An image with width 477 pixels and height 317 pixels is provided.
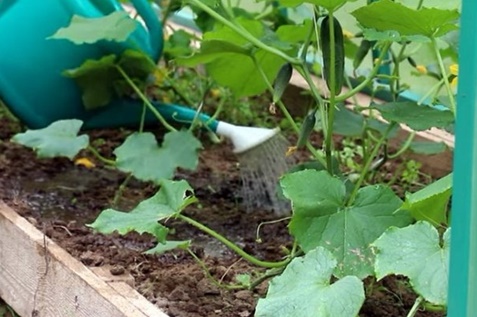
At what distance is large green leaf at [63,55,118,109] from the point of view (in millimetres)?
2221

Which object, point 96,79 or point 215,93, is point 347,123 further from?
point 215,93

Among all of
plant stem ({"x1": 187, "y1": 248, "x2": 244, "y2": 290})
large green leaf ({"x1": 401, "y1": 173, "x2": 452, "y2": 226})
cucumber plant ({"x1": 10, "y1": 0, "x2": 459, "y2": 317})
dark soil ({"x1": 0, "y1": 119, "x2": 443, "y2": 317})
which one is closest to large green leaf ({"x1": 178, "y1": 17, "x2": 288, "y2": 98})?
cucumber plant ({"x1": 10, "y1": 0, "x2": 459, "y2": 317})

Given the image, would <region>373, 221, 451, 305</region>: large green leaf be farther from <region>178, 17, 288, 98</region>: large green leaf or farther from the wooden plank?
<region>178, 17, 288, 98</region>: large green leaf

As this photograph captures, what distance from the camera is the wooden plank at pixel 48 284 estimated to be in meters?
1.55

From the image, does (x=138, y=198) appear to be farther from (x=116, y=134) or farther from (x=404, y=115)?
(x=404, y=115)

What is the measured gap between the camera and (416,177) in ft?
7.37

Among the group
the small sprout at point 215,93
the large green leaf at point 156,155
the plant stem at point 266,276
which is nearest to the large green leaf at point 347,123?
the large green leaf at point 156,155

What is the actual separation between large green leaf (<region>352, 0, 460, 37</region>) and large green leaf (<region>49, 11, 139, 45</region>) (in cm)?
77

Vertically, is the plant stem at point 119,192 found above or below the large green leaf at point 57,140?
below

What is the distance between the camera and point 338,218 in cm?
144

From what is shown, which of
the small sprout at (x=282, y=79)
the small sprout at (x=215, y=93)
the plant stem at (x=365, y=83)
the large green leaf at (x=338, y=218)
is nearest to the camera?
the large green leaf at (x=338, y=218)

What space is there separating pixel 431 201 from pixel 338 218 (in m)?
0.15

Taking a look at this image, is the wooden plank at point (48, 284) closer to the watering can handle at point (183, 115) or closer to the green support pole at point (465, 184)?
the watering can handle at point (183, 115)

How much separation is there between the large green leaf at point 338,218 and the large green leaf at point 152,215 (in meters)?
0.18
